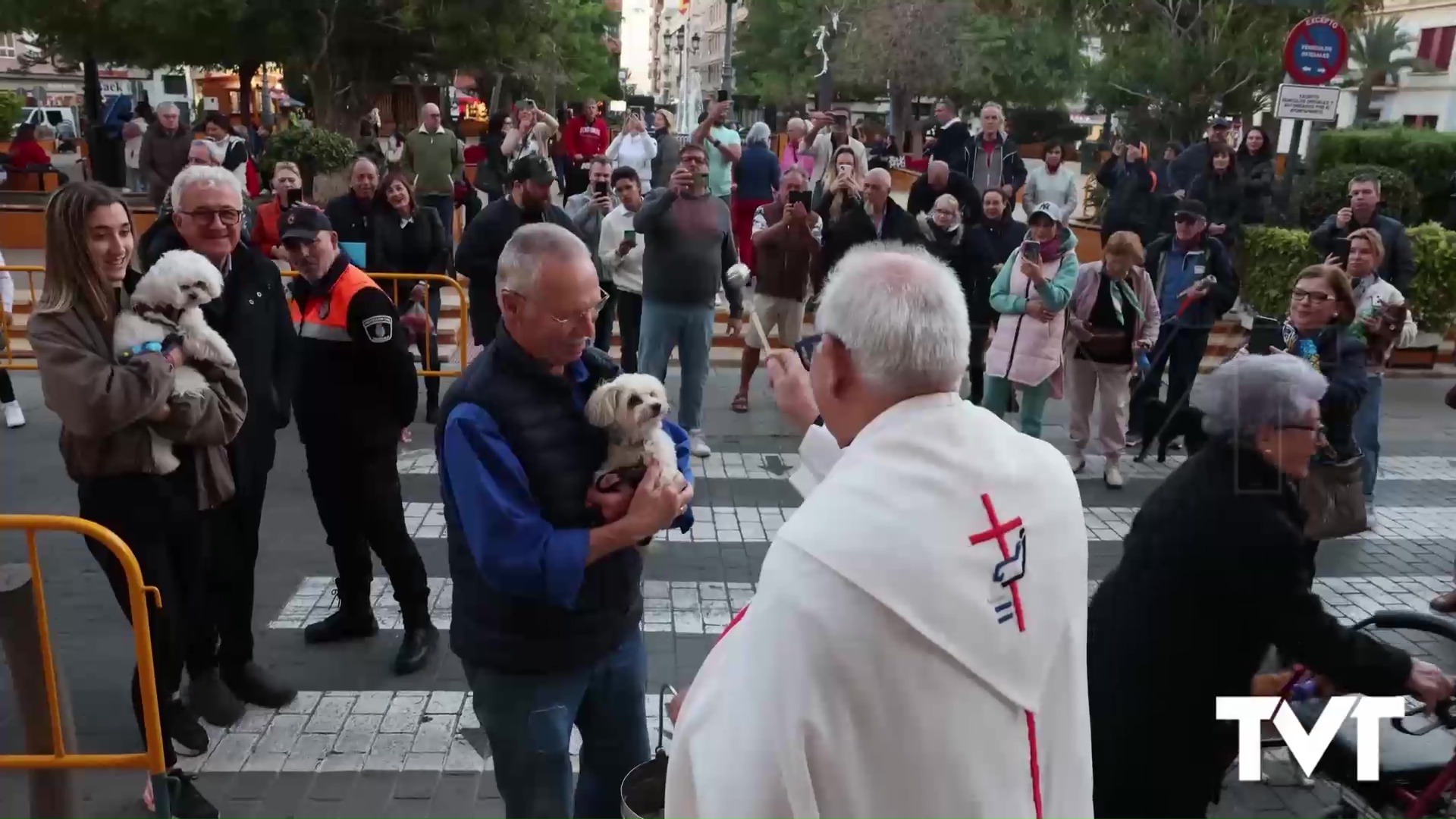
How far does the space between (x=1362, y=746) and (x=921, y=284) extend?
2.34 metres

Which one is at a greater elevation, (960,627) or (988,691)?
(960,627)

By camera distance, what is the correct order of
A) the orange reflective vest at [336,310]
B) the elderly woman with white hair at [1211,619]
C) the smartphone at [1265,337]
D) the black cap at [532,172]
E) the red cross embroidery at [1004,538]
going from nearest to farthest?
the red cross embroidery at [1004,538]
the elderly woman with white hair at [1211,619]
the orange reflective vest at [336,310]
the smartphone at [1265,337]
the black cap at [532,172]

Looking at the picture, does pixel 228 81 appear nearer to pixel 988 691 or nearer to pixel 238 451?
pixel 238 451

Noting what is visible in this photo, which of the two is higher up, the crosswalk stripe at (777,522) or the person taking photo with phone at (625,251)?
the person taking photo with phone at (625,251)

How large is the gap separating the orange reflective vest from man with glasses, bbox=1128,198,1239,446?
5581 millimetres

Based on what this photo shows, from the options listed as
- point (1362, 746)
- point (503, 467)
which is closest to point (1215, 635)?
point (1362, 746)

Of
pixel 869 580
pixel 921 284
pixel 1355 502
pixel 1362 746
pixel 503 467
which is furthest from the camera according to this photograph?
pixel 1355 502

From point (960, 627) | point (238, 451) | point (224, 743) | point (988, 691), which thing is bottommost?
point (224, 743)

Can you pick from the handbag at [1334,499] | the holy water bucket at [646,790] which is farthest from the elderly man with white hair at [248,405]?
the handbag at [1334,499]

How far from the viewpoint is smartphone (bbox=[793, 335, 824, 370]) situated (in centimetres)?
201

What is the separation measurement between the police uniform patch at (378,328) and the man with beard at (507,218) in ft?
8.54

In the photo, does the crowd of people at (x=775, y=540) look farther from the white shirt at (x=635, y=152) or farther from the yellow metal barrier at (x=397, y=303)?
the white shirt at (x=635, y=152)

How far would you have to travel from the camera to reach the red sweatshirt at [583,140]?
14.5 metres

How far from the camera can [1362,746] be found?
3.24 metres
